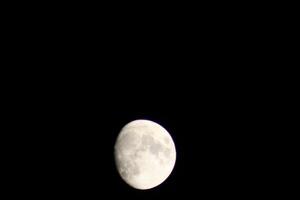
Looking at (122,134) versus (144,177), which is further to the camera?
(122,134)

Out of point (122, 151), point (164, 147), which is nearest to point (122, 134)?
point (122, 151)

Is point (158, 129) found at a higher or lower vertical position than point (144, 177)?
higher

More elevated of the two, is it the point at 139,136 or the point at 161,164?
the point at 139,136

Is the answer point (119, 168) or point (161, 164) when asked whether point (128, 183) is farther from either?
point (161, 164)

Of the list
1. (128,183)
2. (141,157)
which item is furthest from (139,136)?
(128,183)

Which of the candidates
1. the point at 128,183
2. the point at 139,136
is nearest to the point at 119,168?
the point at 128,183

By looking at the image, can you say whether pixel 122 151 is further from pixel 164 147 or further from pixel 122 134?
pixel 164 147

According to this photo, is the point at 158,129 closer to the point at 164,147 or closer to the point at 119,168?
the point at 164,147
